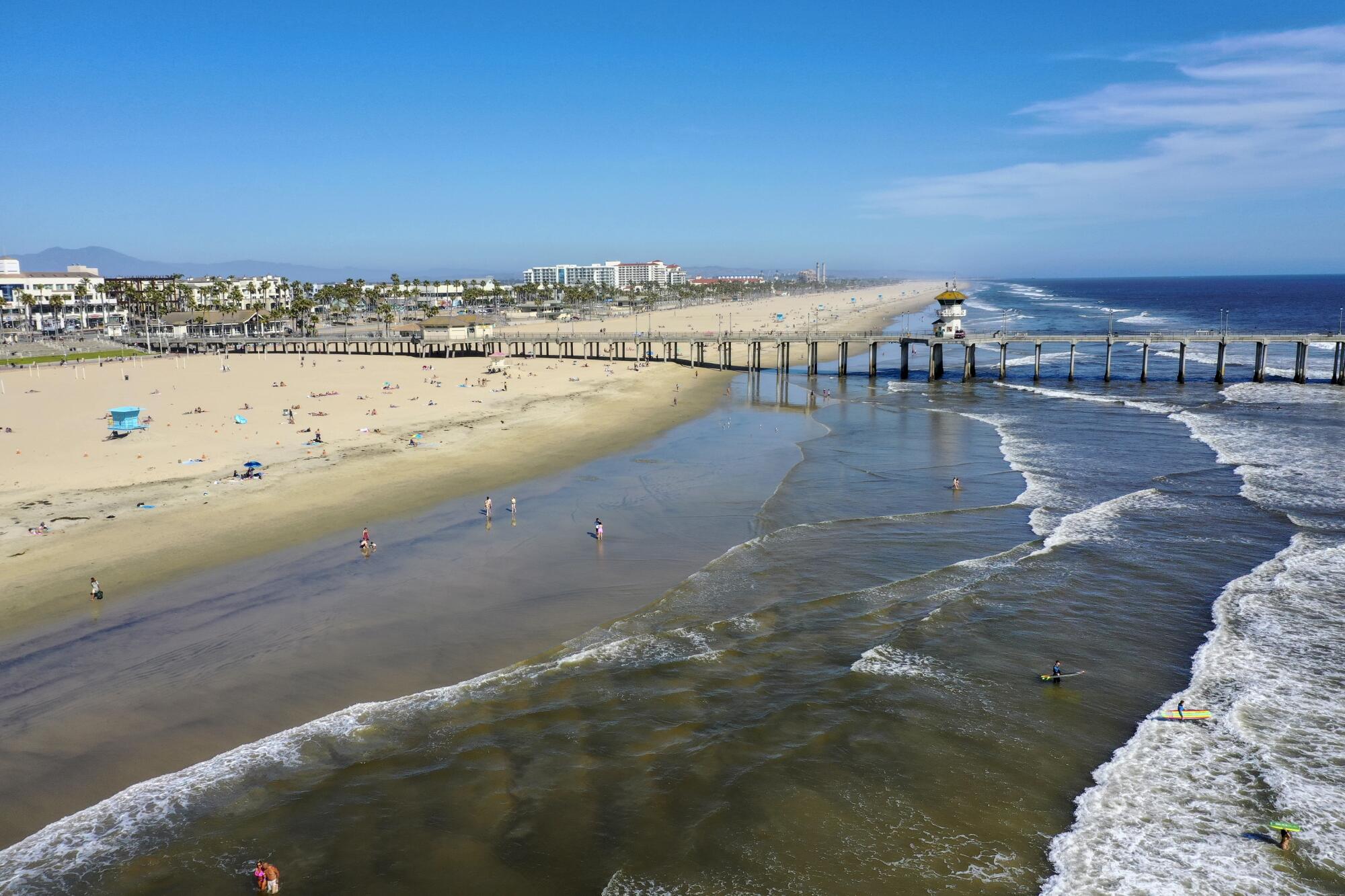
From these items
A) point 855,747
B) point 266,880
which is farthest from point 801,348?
point 266,880

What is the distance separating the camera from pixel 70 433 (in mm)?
38750

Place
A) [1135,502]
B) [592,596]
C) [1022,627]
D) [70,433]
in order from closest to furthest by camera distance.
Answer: [1022,627] → [592,596] → [1135,502] → [70,433]

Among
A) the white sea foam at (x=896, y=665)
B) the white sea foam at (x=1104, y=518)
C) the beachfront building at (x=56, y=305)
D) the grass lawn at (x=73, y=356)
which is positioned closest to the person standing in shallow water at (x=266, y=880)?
the white sea foam at (x=896, y=665)

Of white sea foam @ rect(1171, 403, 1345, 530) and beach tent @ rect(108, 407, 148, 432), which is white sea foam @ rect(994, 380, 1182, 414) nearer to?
white sea foam @ rect(1171, 403, 1345, 530)

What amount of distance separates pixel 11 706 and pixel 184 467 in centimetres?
1880

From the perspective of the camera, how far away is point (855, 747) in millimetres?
14016

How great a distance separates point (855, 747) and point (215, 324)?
96.9 m

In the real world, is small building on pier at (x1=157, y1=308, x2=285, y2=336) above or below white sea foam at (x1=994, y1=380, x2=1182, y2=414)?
above

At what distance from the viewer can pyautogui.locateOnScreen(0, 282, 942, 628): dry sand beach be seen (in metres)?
23.3

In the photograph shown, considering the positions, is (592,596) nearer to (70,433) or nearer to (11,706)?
(11,706)

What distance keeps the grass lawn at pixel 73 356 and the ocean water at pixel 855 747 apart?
7057 cm

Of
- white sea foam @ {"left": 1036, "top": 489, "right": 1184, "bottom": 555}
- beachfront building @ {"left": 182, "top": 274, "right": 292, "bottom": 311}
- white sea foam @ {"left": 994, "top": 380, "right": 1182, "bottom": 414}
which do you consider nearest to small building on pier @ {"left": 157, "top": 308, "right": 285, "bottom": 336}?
beachfront building @ {"left": 182, "top": 274, "right": 292, "bottom": 311}

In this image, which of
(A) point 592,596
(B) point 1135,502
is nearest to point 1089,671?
(A) point 592,596

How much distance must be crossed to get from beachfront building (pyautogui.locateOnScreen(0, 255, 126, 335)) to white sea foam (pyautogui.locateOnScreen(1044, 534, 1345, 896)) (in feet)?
347
